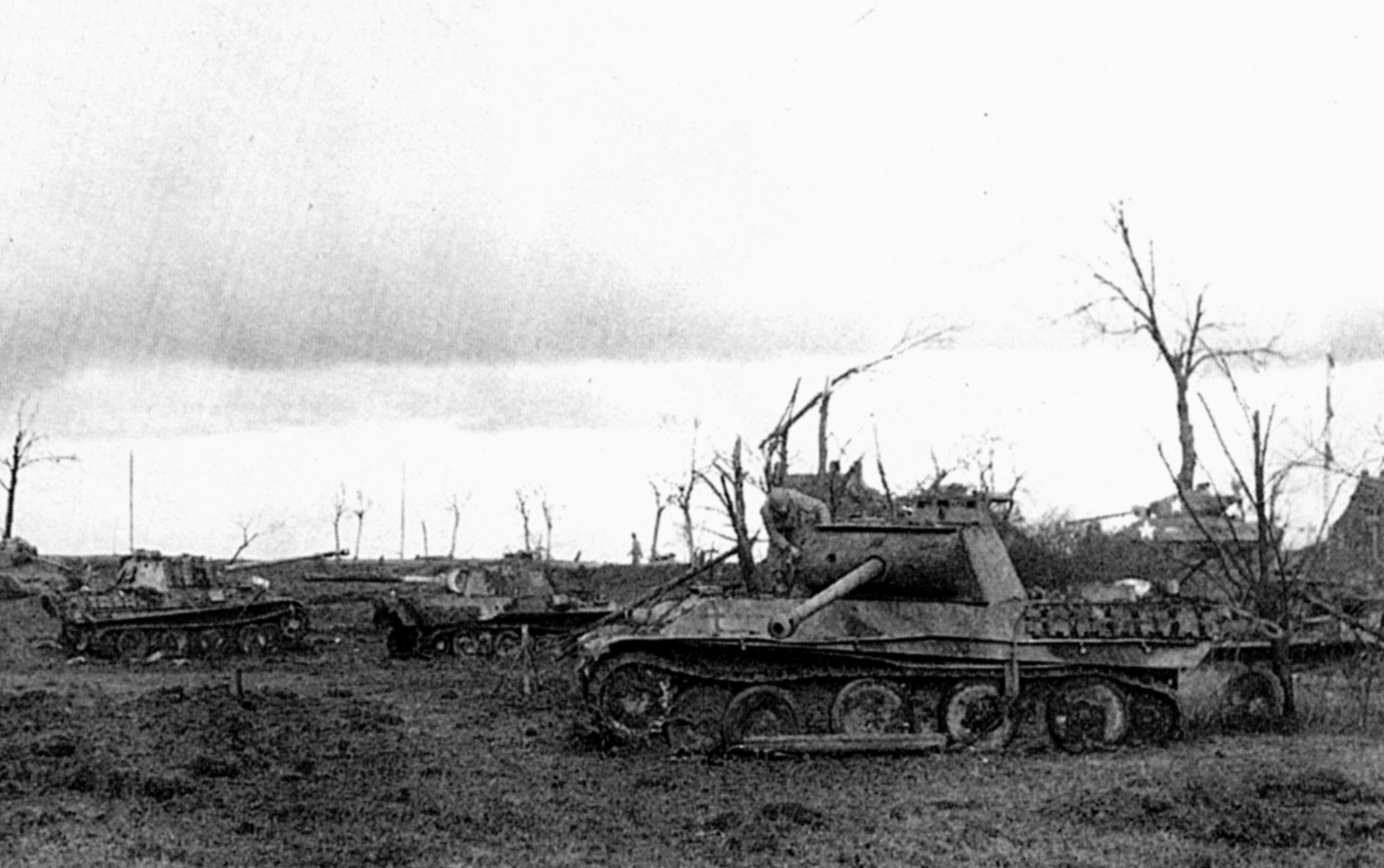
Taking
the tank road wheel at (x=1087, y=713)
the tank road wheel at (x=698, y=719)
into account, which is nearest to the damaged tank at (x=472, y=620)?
the tank road wheel at (x=698, y=719)

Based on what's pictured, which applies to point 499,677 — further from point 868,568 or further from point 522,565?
point 522,565

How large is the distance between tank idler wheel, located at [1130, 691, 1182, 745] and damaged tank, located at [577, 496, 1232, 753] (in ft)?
0.05

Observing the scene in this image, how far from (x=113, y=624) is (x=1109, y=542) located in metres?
22.1

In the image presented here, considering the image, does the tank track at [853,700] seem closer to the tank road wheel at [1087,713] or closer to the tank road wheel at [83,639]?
the tank road wheel at [1087,713]

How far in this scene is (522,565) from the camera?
114 feet

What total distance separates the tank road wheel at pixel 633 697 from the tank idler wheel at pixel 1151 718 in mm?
4414

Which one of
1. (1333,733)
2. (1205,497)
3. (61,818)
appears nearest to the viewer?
(61,818)

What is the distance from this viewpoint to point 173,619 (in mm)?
27812

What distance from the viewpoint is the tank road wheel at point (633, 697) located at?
14.2 metres

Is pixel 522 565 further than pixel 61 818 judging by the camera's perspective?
Yes

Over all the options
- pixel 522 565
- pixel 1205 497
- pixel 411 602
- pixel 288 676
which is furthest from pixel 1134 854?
pixel 522 565

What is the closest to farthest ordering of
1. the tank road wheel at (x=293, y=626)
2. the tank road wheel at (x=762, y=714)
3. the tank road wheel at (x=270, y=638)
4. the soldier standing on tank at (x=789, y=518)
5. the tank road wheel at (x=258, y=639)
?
the tank road wheel at (x=762, y=714) → the soldier standing on tank at (x=789, y=518) → the tank road wheel at (x=258, y=639) → the tank road wheel at (x=270, y=638) → the tank road wheel at (x=293, y=626)

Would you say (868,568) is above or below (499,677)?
above

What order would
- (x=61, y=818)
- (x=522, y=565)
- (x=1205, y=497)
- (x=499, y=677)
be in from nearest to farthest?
(x=61, y=818) < (x=499, y=677) < (x=1205, y=497) < (x=522, y=565)
